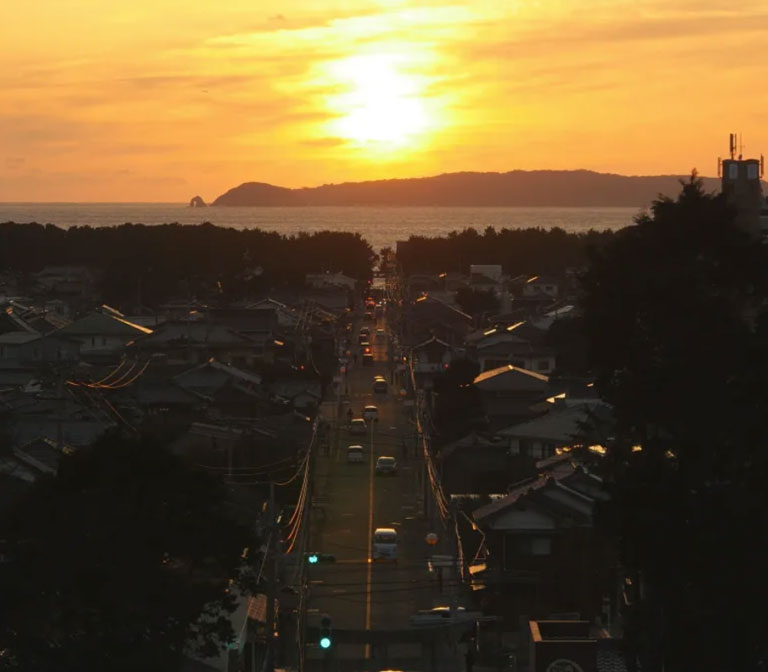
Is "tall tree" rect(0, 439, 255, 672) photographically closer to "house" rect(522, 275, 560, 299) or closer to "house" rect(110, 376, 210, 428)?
"house" rect(110, 376, 210, 428)

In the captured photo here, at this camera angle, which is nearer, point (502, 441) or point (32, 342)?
point (502, 441)

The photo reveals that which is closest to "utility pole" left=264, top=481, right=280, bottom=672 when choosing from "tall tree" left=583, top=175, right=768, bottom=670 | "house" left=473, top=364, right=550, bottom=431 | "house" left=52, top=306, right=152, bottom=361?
"tall tree" left=583, top=175, right=768, bottom=670

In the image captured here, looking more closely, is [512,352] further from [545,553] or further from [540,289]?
[540,289]

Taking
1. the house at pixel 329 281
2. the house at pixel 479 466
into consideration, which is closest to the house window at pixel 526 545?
the house at pixel 479 466

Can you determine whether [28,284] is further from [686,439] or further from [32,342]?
[686,439]

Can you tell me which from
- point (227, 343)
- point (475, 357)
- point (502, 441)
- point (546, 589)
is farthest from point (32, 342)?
point (546, 589)

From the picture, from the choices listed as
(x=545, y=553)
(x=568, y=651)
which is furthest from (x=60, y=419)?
(x=568, y=651)
